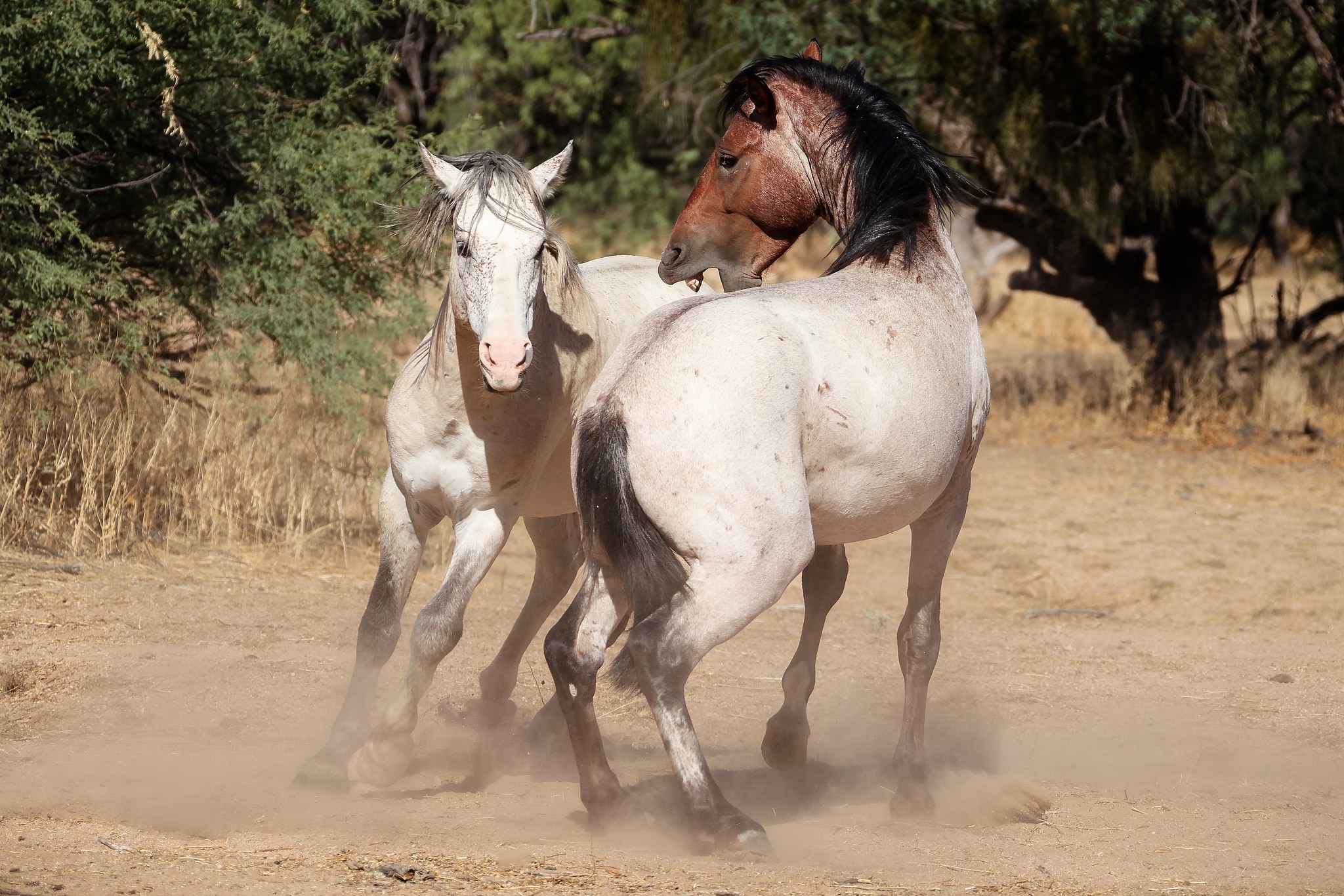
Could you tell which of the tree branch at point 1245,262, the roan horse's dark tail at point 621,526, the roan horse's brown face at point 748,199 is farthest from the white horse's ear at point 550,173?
the tree branch at point 1245,262

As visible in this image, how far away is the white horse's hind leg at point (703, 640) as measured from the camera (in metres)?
3.41

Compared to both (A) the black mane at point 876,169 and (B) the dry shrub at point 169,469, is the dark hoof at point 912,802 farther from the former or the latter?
(B) the dry shrub at point 169,469

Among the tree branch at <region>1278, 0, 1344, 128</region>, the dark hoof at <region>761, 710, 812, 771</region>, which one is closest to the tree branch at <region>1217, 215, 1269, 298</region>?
the tree branch at <region>1278, 0, 1344, 128</region>

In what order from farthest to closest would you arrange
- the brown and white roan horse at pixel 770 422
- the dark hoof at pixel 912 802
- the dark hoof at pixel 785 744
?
1. the dark hoof at pixel 785 744
2. the dark hoof at pixel 912 802
3. the brown and white roan horse at pixel 770 422

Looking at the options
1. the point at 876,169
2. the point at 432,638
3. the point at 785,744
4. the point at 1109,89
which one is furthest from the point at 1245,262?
the point at 432,638

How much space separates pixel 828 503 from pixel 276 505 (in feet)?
16.5

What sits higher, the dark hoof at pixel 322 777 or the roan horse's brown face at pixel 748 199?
the roan horse's brown face at pixel 748 199

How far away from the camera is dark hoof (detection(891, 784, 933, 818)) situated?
13.9 ft

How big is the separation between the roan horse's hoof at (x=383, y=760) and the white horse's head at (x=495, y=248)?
4.43ft

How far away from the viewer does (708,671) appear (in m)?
6.12

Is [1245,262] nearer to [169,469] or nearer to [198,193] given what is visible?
[198,193]

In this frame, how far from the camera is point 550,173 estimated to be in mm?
4203

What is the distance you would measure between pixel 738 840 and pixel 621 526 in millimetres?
917

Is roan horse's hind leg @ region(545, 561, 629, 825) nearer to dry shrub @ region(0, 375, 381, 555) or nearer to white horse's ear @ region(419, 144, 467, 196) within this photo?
white horse's ear @ region(419, 144, 467, 196)
